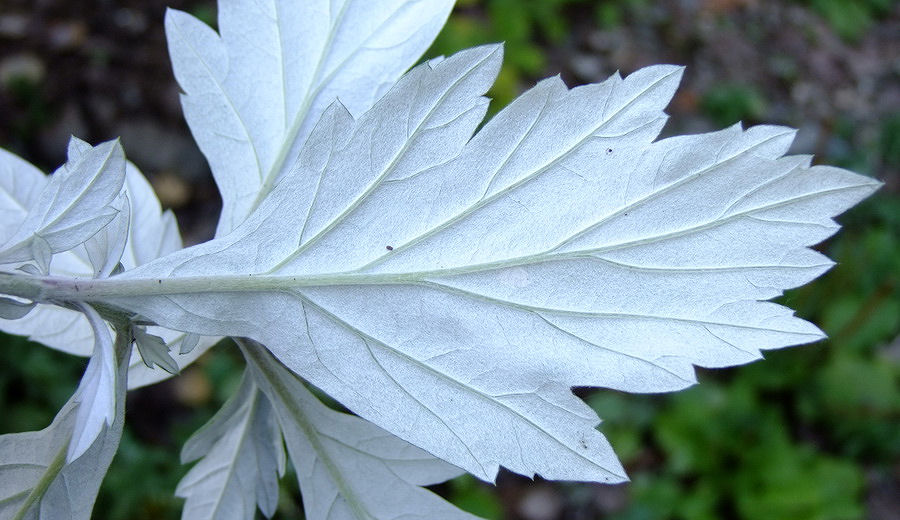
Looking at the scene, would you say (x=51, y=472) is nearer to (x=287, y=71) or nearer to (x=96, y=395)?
(x=96, y=395)

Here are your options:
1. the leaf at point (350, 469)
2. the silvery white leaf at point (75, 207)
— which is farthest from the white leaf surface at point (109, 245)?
the leaf at point (350, 469)

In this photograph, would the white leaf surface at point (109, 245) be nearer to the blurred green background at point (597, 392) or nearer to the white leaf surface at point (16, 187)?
the white leaf surface at point (16, 187)

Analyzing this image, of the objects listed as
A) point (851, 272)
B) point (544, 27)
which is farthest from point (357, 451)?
point (544, 27)

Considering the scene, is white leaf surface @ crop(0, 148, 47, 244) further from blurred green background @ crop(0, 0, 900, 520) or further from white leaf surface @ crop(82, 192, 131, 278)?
blurred green background @ crop(0, 0, 900, 520)

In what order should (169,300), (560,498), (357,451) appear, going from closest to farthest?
(169,300), (357,451), (560,498)

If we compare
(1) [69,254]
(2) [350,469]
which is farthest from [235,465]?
(1) [69,254]

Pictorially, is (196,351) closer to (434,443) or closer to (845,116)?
(434,443)
